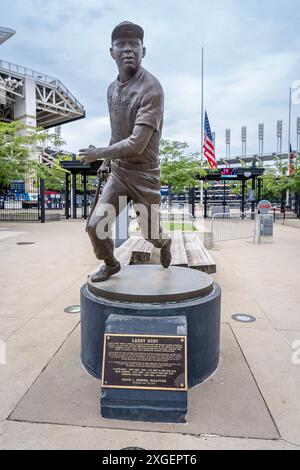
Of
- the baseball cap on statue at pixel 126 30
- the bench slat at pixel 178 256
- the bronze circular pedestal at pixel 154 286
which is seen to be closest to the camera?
the bronze circular pedestal at pixel 154 286

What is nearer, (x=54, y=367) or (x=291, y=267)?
(x=54, y=367)

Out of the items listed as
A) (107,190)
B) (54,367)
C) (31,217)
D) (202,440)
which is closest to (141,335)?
(202,440)

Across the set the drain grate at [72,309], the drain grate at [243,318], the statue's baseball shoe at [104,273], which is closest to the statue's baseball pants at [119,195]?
the statue's baseball shoe at [104,273]

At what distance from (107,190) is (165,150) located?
18.1m

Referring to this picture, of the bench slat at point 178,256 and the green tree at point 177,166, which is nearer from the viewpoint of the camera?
the bench slat at point 178,256

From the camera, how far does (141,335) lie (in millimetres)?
2635

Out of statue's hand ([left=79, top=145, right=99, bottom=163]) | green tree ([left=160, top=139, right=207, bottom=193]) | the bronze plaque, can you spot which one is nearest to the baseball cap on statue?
statue's hand ([left=79, top=145, right=99, bottom=163])

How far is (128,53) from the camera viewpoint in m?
3.11

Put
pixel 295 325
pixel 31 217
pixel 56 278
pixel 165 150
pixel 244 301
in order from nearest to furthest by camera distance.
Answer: pixel 295 325, pixel 244 301, pixel 56 278, pixel 165 150, pixel 31 217

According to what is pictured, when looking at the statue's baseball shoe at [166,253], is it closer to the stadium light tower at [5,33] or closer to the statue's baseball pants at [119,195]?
the statue's baseball pants at [119,195]

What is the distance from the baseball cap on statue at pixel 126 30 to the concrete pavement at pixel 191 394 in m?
2.97

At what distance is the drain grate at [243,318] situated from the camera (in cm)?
446
